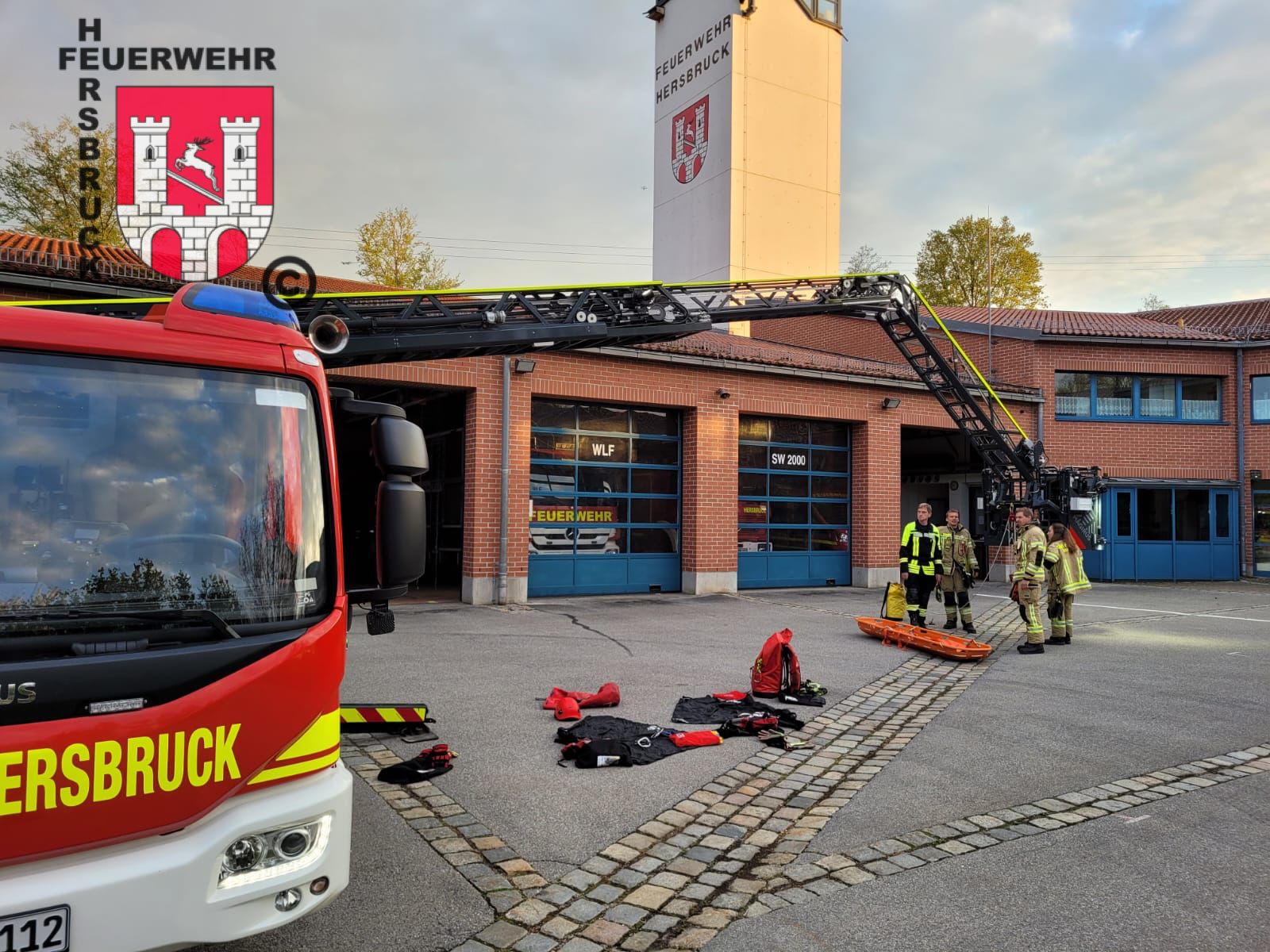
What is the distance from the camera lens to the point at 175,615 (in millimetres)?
2838

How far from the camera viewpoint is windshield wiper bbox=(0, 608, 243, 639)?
8.69ft

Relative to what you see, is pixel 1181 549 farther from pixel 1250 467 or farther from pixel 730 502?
pixel 730 502

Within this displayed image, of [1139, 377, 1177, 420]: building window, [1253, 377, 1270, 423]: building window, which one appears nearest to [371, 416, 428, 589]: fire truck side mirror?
[1139, 377, 1177, 420]: building window

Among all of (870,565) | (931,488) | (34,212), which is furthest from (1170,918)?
(34,212)

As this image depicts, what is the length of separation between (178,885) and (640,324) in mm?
6817

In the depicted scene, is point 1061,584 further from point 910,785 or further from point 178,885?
point 178,885

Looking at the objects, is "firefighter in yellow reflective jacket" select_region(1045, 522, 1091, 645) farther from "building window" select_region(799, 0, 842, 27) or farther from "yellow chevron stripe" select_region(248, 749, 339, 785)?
"building window" select_region(799, 0, 842, 27)

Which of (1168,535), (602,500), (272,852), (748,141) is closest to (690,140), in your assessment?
(748,141)

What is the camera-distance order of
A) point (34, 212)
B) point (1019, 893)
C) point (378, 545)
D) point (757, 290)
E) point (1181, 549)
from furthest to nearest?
point (34, 212), point (1181, 549), point (757, 290), point (1019, 893), point (378, 545)

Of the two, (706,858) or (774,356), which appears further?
(774,356)

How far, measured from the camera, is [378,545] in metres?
3.46

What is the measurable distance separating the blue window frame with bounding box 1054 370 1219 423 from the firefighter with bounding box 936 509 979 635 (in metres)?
12.4

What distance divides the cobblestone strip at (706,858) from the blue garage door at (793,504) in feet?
35.5

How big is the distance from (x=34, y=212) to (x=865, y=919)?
3021 centimetres
